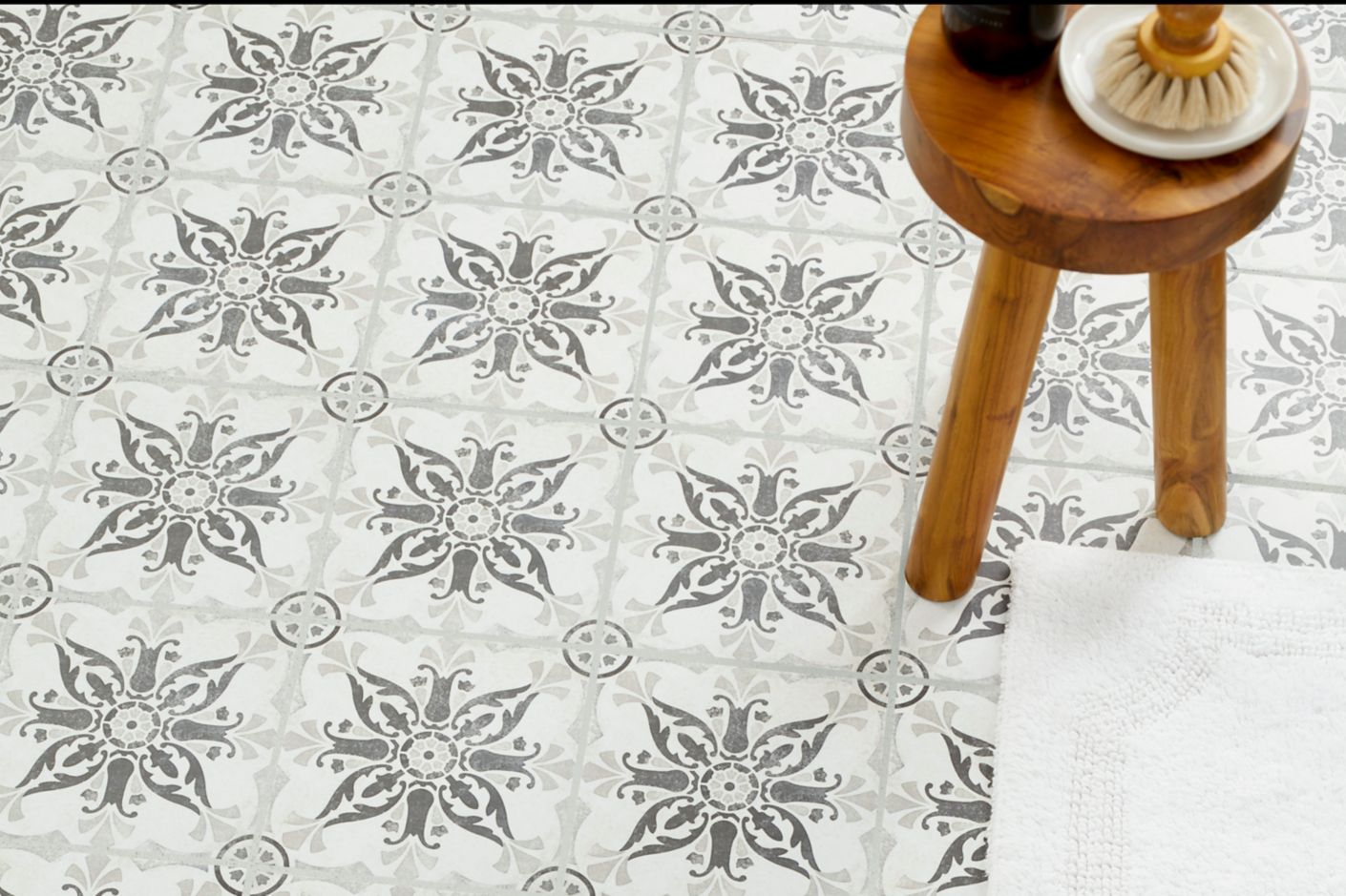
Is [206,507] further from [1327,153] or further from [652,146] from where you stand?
[1327,153]

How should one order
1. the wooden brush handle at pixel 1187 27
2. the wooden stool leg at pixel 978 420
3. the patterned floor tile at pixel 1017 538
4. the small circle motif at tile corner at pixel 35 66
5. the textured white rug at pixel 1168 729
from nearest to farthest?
the wooden brush handle at pixel 1187 27
the wooden stool leg at pixel 978 420
the textured white rug at pixel 1168 729
the patterned floor tile at pixel 1017 538
the small circle motif at tile corner at pixel 35 66

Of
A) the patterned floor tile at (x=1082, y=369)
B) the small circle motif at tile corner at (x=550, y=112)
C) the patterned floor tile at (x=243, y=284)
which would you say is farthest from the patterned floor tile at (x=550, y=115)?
the patterned floor tile at (x=1082, y=369)

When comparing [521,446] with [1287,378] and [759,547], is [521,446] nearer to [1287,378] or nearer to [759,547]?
[759,547]

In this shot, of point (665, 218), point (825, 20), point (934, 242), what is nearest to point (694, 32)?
point (825, 20)

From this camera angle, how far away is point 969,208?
3.66 feet

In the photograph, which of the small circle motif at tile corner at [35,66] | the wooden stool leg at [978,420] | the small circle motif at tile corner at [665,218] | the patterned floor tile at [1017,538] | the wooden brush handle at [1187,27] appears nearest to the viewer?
the wooden brush handle at [1187,27]

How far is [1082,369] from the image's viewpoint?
159 cm

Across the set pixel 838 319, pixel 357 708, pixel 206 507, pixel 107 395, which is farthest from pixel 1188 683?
pixel 107 395

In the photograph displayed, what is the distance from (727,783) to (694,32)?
832 mm

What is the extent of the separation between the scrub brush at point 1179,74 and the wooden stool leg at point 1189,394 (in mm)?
143

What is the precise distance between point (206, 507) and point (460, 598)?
10.1 inches

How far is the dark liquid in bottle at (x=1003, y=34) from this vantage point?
1.08 m

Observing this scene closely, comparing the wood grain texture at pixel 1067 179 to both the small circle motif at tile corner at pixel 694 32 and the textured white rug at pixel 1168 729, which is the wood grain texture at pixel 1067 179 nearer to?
the textured white rug at pixel 1168 729

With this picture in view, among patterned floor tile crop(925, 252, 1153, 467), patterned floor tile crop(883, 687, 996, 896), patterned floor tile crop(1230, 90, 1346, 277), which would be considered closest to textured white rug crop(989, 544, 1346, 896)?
patterned floor tile crop(883, 687, 996, 896)
